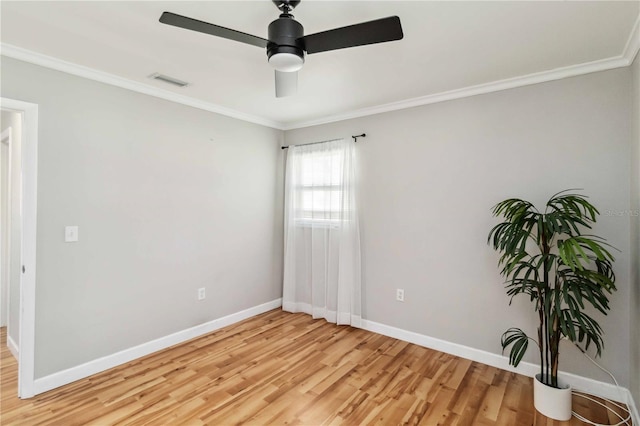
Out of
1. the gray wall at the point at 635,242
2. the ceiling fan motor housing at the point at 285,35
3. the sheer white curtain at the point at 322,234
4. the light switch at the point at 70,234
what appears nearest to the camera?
the ceiling fan motor housing at the point at 285,35

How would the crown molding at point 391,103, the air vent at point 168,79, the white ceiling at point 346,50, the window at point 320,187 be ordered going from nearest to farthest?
the white ceiling at point 346,50 → the crown molding at point 391,103 → the air vent at point 168,79 → the window at point 320,187

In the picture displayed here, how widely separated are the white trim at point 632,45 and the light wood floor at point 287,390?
8.00 ft

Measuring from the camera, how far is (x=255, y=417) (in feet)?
7.07

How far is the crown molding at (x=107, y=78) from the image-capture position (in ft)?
7.51

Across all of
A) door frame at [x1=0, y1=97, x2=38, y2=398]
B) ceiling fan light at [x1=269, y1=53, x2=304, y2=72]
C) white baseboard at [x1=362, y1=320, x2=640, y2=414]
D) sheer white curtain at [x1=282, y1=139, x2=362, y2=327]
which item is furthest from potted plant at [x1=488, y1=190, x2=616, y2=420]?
door frame at [x1=0, y1=97, x2=38, y2=398]

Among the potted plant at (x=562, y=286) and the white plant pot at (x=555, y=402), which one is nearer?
the potted plant at (x=562, y=286)

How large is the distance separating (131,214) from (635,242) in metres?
3.86

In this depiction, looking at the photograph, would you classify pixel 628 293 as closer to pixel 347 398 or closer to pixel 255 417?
pixel 347 398

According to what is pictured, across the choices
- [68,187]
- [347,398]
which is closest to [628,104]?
[347,398]

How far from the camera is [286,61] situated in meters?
1.66

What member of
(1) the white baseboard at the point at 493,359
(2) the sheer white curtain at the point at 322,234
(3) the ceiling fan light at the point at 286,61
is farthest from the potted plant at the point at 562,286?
(3) the ceiling fan light at the point at 286,61

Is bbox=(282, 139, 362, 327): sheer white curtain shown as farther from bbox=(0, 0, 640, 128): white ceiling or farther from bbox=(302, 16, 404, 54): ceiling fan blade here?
bbox=(302, 16, 404, 54): ceiling fan blade

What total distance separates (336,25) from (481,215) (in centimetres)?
202

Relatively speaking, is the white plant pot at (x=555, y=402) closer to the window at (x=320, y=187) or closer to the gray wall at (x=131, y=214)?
the window at (x=320, y=187)
